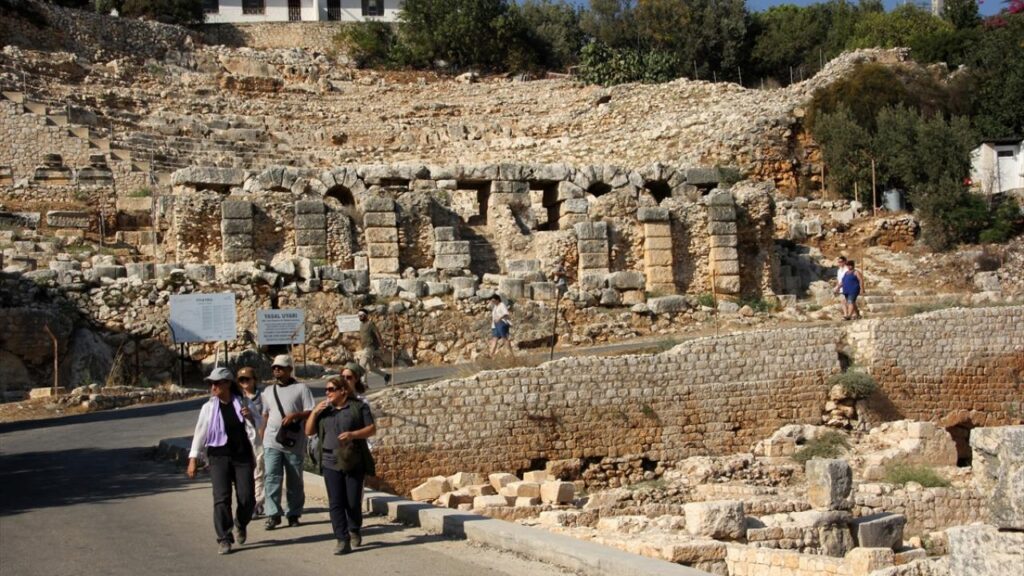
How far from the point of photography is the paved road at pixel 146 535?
8.35 metres

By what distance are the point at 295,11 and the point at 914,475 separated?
147 ft

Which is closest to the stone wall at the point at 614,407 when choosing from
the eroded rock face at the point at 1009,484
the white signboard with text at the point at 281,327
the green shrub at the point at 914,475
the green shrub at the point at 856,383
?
the green shrub at the point at 856,383

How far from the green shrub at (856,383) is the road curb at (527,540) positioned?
8995 mm

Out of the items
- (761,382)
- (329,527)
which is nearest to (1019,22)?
(761,382)

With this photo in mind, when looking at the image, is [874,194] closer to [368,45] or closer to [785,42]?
[785,42]

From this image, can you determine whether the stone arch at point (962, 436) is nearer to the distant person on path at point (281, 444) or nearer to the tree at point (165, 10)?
the distant person on path at point (281, 444)

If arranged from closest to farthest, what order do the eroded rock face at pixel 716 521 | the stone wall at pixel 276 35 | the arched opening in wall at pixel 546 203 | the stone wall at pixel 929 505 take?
the eroded rock face at pixel 716 521 → the stone wall at pixel 929 505 → the arched opening in wall at pixel 546 203 → the stone wall at pixel 276 35

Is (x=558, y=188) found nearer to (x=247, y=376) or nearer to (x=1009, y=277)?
(x=1009, y=277)

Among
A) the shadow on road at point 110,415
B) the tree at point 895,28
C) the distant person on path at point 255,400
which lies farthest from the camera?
the tree at point 895,28

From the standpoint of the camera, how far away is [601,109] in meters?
42.1

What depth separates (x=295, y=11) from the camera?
55.8 m

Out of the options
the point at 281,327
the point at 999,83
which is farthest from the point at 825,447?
the point at 999,83

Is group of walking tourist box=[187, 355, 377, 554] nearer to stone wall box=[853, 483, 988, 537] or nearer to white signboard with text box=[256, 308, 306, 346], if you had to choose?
stone wall box=[853, 483, 988, 537]

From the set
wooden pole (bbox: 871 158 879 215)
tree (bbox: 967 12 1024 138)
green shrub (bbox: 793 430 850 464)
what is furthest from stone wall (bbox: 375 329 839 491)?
tree (bbox: 967 12 1024 138)
